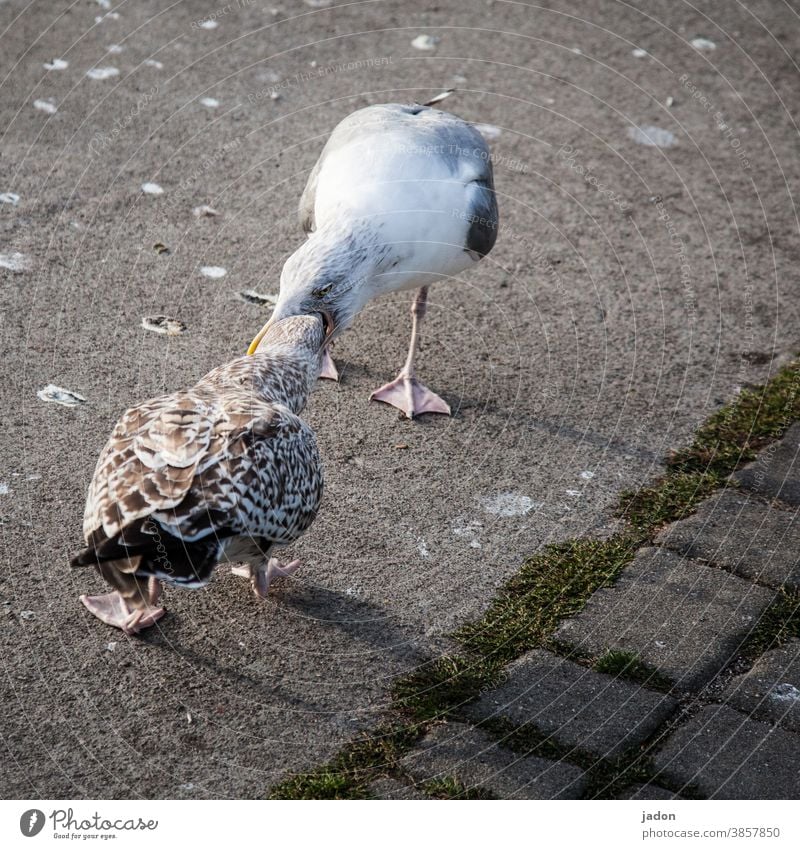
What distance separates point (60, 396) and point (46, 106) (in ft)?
11.3

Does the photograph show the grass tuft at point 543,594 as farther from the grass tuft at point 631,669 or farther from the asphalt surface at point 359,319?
the grass tuft at point 631,669

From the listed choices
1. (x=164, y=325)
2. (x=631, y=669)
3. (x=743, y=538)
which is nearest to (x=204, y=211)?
(x=164, y=325)

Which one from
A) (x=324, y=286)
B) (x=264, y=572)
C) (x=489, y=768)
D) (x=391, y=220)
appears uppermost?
(x=391, y=220)

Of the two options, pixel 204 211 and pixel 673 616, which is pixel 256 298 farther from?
pixel 673 616

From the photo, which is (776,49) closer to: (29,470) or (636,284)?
(636,284)

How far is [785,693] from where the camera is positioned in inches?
169

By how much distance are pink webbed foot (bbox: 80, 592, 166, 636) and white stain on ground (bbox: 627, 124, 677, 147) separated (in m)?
5.94

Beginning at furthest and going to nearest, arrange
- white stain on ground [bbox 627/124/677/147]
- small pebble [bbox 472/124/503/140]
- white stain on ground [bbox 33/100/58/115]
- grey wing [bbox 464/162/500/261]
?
1. white stain on ground [bbox 627/124/677/147]
2. small pebble [bbox 472/124/503/140]
3. white stain on ground [bbox 33/100/58/115]
4. grey wing [bbox 464/162/500/261]

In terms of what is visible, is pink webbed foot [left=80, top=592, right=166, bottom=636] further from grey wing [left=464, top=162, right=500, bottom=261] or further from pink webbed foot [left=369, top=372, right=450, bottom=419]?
grey wing [left=464, top=162, right=500, bottom=261]

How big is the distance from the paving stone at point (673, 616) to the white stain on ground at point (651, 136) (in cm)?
464

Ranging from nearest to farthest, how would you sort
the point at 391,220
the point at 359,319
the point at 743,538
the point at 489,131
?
the point at 743,538 → the point at 391,220 → the point at 359,319 → the point at 489,131

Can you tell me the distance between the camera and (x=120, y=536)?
372 centimetres

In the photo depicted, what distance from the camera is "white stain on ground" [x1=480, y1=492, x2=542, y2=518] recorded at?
17.4 ft

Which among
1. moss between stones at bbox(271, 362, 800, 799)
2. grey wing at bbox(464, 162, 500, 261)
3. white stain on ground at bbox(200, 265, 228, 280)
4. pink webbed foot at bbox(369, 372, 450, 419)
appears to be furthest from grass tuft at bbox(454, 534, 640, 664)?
white stain on ground at bbox(200, 265, 228, 280)
